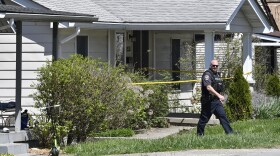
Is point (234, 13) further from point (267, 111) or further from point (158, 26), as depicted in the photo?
point (267, 111)

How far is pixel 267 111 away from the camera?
2339 centimetres

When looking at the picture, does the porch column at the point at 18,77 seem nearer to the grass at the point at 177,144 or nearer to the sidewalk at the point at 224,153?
the grass at the point at 177,144

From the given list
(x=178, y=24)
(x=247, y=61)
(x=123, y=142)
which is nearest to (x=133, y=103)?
(x=123, y=142)

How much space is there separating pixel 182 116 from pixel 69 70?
7101mm

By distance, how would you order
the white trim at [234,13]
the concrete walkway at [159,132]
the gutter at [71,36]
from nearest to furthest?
1. the concrete walkway at [159,132]
2. the gutter at [71,36]
3. the white trim at [234,13]

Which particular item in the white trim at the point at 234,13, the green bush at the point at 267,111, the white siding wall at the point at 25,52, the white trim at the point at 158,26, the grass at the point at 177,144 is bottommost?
the grass at the point at 177,144

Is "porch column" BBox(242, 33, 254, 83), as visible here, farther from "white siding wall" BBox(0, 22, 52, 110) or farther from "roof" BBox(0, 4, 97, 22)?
"roof" BBox(0, 4, 97, 22)

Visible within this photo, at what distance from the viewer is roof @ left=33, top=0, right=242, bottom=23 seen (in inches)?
892

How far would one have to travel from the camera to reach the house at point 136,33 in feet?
68.0

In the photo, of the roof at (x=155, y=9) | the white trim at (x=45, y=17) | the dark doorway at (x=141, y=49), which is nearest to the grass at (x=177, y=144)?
the white trim at (x=45, y=17)

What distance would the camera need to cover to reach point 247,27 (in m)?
25.6

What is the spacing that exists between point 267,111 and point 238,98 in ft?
3.67

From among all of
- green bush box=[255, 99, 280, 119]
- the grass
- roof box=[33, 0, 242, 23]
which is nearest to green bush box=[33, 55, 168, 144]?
the grass

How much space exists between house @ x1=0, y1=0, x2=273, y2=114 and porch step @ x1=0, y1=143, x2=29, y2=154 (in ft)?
13.3
